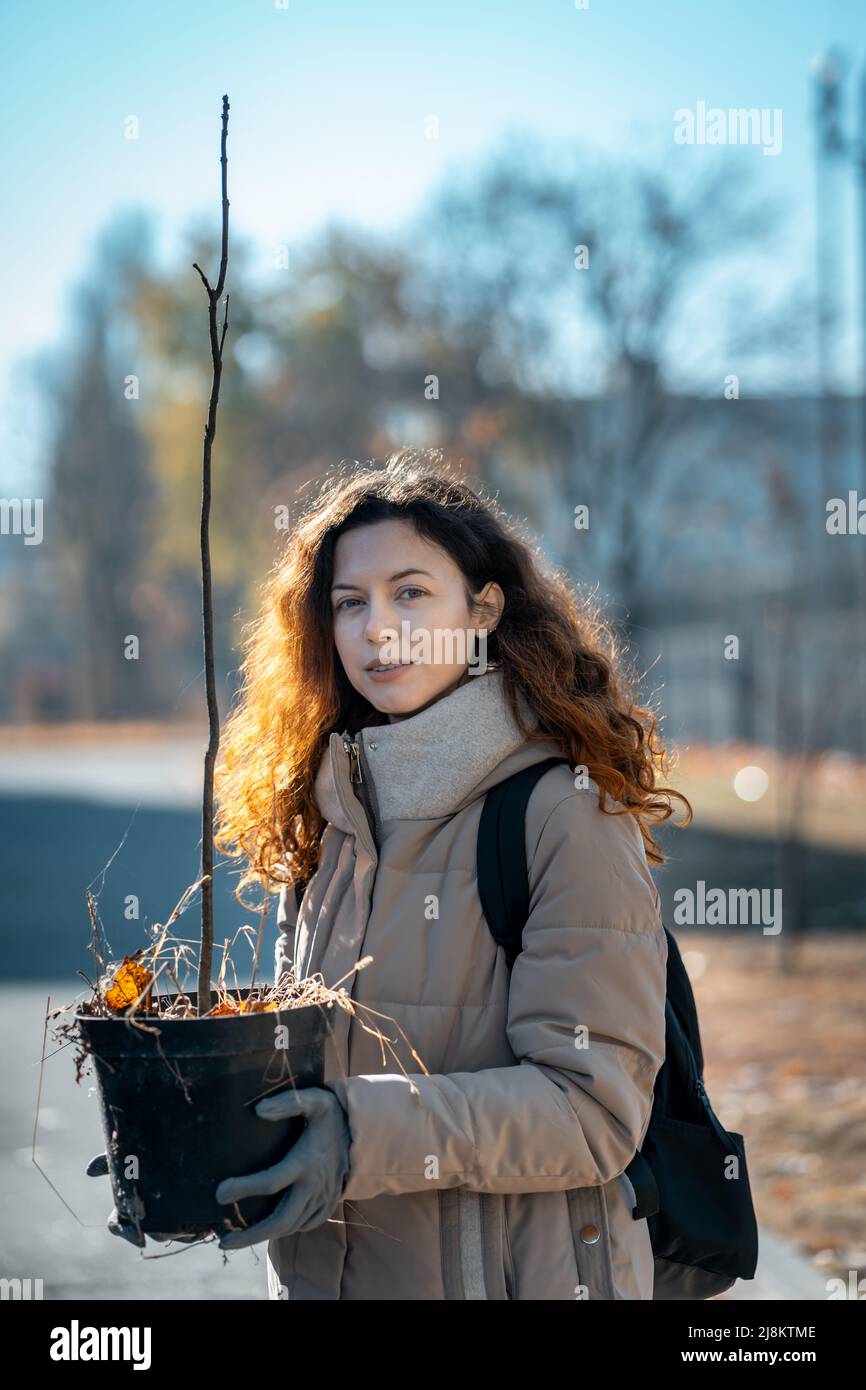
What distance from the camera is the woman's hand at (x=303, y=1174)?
2.01 metres

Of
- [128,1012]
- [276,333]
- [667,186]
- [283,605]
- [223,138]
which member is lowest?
[128,1012]

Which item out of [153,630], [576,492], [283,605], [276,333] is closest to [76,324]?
[153,630]

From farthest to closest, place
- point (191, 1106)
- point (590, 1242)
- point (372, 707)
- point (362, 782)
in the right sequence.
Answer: point (372, 707)
point (362, 782)
point (590, 1242)
point (191, 1106)

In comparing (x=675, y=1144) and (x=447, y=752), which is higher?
(x=447, y=752)

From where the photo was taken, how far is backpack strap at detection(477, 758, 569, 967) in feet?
7.34

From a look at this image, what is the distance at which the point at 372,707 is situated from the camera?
9.32 ft

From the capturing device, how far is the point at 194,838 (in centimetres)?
1639

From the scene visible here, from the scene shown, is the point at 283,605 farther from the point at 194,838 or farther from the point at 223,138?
the point at 194,838

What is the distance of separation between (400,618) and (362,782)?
288mm

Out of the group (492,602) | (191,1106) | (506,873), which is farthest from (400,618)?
(191,1106)

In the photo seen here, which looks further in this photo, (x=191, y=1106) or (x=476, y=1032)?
(x=476, y=1032)

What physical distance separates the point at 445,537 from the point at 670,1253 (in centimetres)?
127

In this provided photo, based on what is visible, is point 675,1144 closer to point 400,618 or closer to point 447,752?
point 447,752

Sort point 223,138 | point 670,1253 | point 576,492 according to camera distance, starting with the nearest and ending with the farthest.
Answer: point 223,138, point 670,1253, point 576,492
